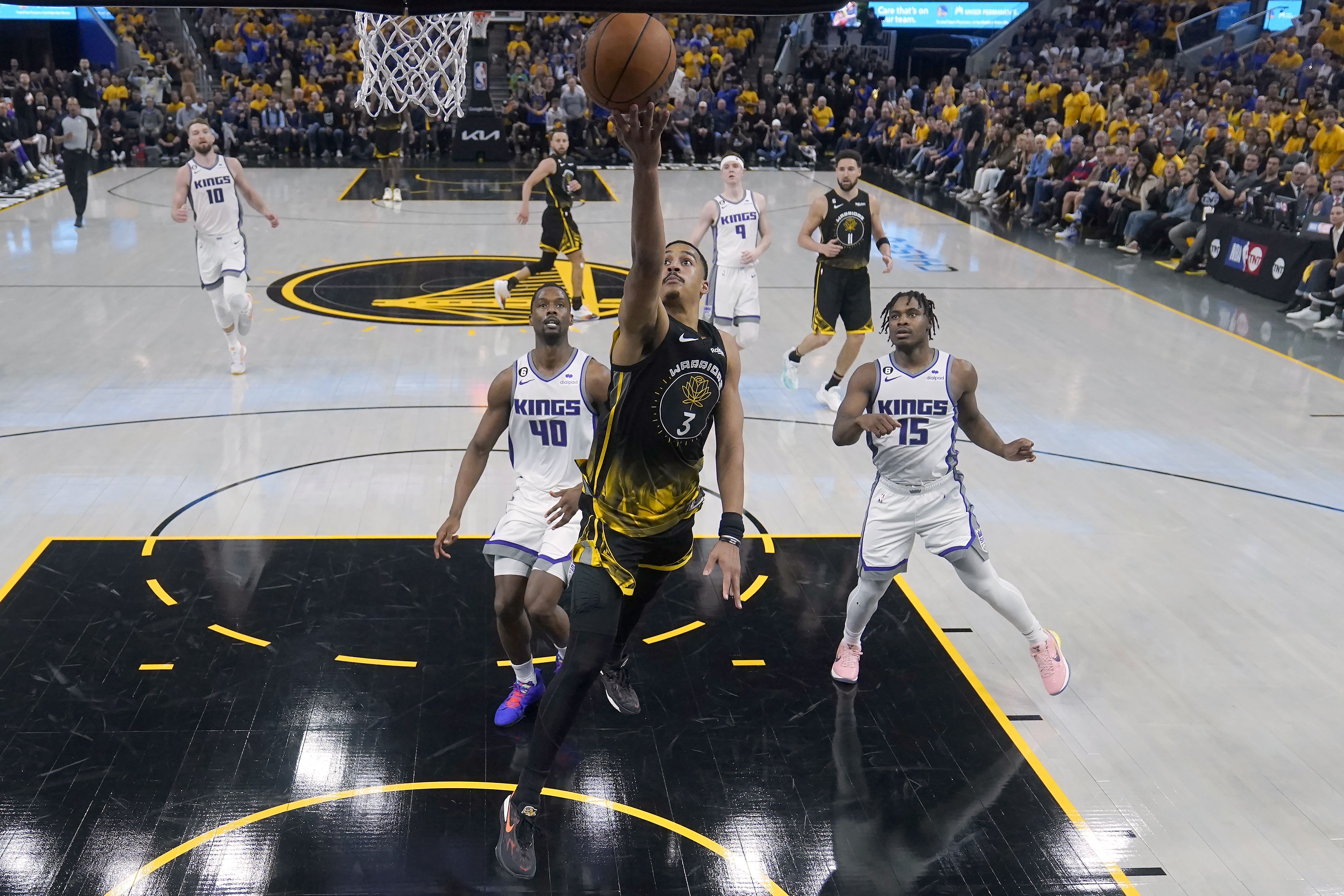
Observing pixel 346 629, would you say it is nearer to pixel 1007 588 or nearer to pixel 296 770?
pixel 296 770

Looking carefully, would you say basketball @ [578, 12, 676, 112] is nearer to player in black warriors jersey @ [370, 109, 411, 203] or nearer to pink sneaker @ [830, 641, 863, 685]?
pink sneaker @ [830, 641, 863, 685]

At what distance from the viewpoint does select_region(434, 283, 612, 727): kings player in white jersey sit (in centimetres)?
450

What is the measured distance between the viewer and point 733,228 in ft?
29.5

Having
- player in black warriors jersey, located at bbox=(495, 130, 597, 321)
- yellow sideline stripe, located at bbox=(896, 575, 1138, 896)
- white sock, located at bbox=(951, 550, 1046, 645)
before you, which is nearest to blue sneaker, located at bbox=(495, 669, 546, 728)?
white sock, located at bbox=(951, 550, 1046, 645)

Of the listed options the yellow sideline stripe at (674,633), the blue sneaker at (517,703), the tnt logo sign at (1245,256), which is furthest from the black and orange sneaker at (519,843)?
the tnt logo sign at (1245,256)

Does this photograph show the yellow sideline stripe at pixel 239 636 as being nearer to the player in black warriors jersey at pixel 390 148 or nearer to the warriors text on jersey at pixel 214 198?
the warriors text on jersey at pixel 214 198

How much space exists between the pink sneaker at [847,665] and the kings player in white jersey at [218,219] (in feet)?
18.9

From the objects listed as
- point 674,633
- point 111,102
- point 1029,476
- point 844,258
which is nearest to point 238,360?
point 844,258

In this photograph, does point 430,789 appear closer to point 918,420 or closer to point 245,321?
point 918,420

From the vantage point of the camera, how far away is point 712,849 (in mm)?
3990

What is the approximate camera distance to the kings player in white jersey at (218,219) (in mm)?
8844

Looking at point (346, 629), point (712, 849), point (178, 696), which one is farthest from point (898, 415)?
point (178, 696)

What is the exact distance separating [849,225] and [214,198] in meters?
4.66

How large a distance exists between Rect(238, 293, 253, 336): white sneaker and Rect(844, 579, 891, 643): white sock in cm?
594
